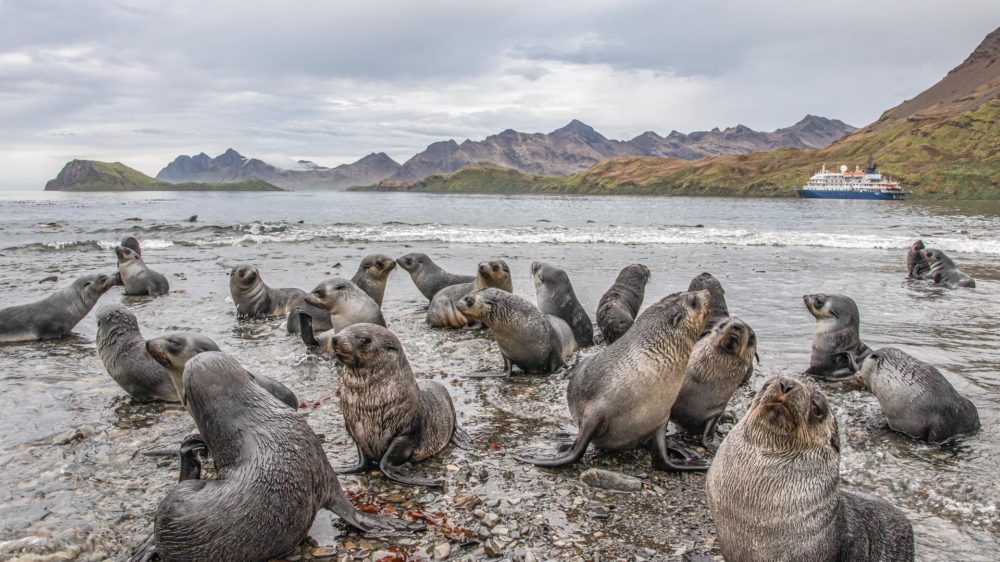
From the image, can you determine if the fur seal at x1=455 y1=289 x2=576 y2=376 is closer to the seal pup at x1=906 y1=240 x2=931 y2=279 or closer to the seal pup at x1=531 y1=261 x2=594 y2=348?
the seal pup at x1=531 y1=261 x2=594 y2=348

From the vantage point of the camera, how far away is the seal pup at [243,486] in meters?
3.64

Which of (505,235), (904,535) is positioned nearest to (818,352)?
(904,535)

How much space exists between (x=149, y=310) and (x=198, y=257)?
9719mm

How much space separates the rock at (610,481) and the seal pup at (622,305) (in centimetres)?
477

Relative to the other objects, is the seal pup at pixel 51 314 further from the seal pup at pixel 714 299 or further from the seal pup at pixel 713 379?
the seal pup at pixel 714 299

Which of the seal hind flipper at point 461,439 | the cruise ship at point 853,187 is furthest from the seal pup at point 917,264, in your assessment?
the cruise ship at point 853,187

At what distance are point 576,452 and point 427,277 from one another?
27.5 feet

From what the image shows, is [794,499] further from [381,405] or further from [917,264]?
[917,264]

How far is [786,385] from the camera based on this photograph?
143 inches

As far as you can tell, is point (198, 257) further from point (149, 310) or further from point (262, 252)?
point (149, 310)

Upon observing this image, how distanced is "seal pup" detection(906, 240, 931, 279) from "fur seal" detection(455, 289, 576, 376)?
13.0 metres

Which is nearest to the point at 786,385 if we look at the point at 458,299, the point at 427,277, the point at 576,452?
the point at 576,452

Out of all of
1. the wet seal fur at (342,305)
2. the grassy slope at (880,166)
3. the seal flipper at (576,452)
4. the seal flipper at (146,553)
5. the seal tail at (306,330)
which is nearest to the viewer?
the seal flipper at (146,553)

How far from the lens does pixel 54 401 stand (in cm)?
681
